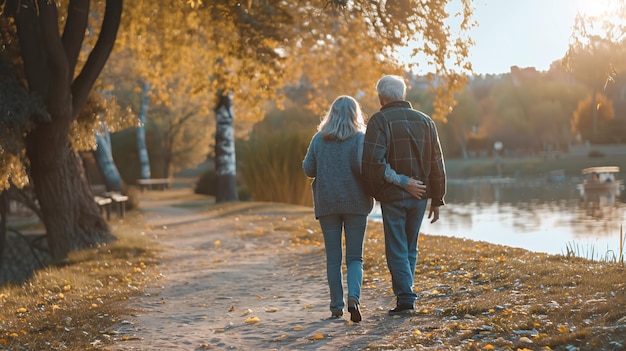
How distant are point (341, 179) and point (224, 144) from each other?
58.4ft

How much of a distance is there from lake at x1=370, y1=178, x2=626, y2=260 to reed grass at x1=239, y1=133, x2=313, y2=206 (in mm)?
2547

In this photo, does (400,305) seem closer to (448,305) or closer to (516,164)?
(448,305)

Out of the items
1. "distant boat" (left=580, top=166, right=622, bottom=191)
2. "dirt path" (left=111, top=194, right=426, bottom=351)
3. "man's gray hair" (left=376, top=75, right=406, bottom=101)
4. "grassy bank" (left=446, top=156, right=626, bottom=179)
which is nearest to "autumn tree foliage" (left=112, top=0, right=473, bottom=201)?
"man's gray hair" (left=376, top=75, right=406, bottom=101)

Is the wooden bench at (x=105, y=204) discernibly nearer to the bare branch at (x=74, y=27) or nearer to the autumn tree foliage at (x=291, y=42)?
the autumn tree foliage at (x=291, y=42)

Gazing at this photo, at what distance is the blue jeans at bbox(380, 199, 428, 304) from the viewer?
7.17 metres

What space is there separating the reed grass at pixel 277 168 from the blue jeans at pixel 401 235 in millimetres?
16159

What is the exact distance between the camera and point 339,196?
716 cm

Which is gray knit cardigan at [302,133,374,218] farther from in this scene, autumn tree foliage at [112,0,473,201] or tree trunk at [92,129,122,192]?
tree trunk at [92,129,122,192]

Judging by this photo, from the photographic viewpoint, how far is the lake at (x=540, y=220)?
17.0 meters

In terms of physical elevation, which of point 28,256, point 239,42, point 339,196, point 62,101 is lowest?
point 28,256

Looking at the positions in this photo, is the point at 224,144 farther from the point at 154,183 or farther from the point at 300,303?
the point at 154,183

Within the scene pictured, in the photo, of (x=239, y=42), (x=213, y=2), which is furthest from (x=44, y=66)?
(x=239, y=42)

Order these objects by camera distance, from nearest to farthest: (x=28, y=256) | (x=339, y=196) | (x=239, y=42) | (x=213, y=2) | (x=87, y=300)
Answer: (x=339, y=196), (x=87, y=300), (x=213, y=2), (x=239, y=42), (x=28, y=256)

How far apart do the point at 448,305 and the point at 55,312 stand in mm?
3928
